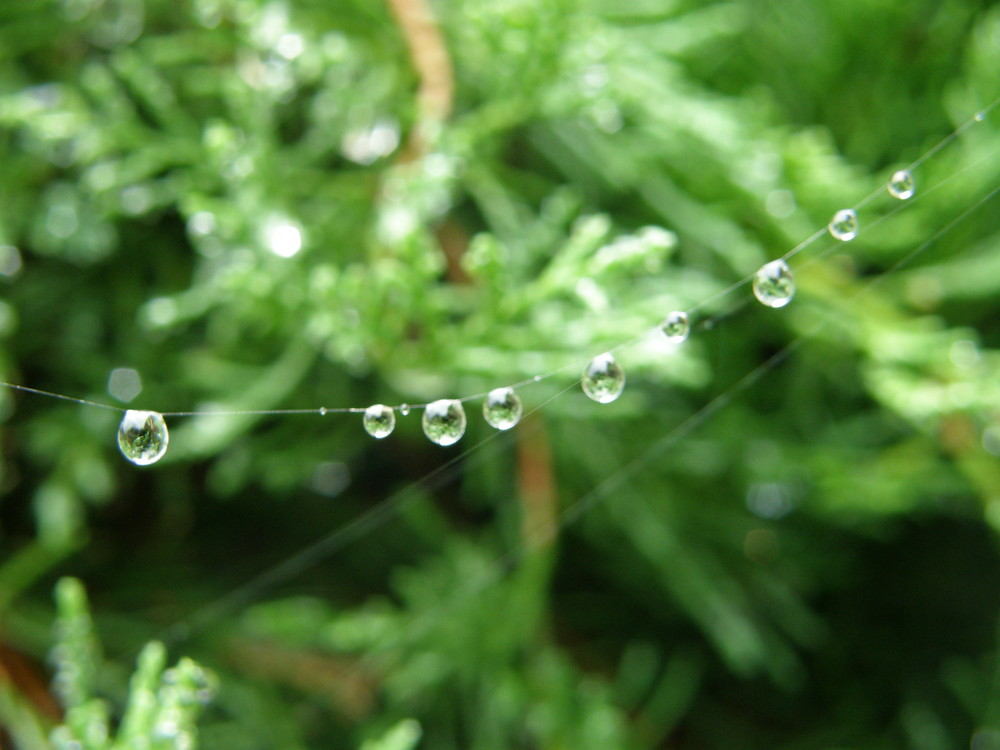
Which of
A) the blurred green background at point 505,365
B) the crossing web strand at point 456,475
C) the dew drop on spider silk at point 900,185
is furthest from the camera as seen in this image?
the crossing web strand at point 456,475

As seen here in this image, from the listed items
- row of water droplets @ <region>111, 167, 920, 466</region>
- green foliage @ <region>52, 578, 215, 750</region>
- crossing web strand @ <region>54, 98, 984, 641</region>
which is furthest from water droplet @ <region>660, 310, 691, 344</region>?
green foliage @ <region>52, 578, 215, 750</region>

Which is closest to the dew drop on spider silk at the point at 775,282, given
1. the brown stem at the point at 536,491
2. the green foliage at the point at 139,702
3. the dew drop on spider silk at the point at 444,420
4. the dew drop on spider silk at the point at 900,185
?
the dew drop on spider silk at the point at 900,185

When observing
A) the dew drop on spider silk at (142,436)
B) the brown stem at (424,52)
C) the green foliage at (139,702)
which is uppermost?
the brown stem at (424,52)

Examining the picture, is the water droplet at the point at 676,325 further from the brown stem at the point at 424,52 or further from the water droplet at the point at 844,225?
the brown stem at the point at 424,52

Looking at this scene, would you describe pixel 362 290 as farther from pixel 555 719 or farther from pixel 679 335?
pixel 555 719

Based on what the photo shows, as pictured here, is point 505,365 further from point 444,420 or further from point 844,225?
point 844,225

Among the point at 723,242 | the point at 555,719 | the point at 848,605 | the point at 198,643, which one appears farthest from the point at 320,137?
the point at 848,605

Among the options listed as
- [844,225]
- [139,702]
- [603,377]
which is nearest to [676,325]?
[603,377]
